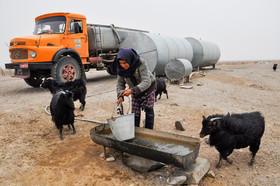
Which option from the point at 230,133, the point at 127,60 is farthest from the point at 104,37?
the point at 230,133

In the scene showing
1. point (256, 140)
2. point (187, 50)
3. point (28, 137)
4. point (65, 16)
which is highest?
point (65, 16)

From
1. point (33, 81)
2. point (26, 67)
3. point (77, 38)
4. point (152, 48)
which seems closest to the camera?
point (26, 67)

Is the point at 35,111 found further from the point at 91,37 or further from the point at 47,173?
the point at 91,37

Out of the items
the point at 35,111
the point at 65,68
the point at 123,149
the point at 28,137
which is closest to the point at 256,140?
the point at 123,149

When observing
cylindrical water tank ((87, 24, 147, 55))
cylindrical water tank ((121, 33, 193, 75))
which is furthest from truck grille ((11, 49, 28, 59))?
cylindrical water tank ((121, 33, 193, 75))

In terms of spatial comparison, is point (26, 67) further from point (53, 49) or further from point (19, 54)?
point (53, 49)

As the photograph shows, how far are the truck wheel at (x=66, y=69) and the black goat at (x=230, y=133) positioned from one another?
7031 millimetres

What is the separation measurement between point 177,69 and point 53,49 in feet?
21.5

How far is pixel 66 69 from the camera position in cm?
889

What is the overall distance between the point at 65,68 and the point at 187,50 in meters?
9.72

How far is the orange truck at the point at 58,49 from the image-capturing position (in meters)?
8.17

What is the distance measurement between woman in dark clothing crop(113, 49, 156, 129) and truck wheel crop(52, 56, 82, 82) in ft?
19.0

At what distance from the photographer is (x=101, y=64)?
1145 cm

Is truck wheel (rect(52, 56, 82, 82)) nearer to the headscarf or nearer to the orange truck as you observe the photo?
the orange truck
